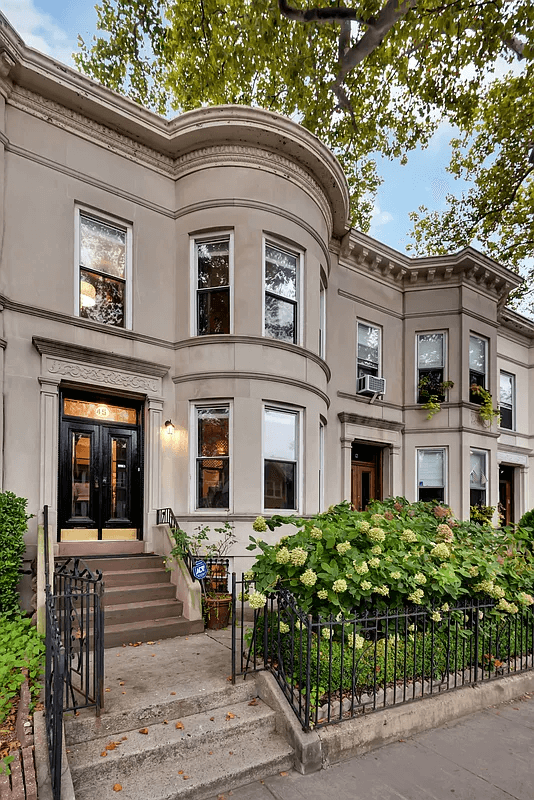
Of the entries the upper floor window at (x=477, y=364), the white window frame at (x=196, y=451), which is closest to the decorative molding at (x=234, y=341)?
the white window frame at (x=196, y=451)

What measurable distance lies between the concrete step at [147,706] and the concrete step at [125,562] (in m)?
2.36

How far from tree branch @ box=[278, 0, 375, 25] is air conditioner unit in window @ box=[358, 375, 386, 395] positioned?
6.82m

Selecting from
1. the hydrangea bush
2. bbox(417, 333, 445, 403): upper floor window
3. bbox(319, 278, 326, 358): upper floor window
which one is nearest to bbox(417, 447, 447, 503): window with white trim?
bbox(417, 333, 445, 403): upper floor window

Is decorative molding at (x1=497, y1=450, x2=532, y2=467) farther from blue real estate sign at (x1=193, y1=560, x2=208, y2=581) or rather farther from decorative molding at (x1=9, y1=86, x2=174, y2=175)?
decorative molding at (x1=9, y1=86, x2=174, y2=175)

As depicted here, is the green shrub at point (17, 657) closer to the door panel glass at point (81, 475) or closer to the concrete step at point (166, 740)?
the concrete step at point (166, 740)

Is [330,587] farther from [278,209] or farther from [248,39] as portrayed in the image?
[248,39]

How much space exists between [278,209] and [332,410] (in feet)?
14.8

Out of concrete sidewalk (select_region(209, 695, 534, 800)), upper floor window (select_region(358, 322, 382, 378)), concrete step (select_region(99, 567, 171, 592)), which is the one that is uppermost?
upper floor window (select_region(358, 322, 382, 378))

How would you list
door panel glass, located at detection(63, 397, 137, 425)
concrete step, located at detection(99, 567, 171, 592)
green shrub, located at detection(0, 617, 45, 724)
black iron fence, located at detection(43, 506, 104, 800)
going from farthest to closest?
door panel glass, located at detection(63, 397, 137, 425), concrete step, located at detection(99, 567, 171, 592), green shrub, located at detection(0, 617, 45, 724), black iron fence, located at detection(43, 506, 104, 800)

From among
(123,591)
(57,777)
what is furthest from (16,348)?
(57,777)

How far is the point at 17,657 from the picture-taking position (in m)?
4.69

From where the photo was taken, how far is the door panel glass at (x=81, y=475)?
7720mm

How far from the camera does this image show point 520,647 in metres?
5.65

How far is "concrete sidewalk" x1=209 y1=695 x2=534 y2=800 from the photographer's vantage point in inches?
136
